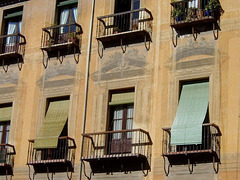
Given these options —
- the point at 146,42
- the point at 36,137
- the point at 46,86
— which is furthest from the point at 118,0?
the point at 36,137

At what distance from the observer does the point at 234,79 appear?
23359 mm

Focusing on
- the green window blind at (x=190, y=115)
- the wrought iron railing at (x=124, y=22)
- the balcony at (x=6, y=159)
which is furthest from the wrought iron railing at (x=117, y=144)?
the wrought iron railing at (x=124, y=22)

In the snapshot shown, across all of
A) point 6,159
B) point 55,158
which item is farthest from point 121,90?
point 6,159

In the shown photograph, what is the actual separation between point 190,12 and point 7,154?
31.5ft

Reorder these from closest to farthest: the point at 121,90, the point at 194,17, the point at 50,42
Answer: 1. the point at 194,17
2. the point at 121,90
3. the point at 50,42

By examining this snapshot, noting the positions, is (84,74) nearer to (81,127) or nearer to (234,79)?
(81,127)

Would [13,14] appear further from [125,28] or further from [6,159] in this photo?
[6,159]

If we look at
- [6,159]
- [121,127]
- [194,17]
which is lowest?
[6,159]

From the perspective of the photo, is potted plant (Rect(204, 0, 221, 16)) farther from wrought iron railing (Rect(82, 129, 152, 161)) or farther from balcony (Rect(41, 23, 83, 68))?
balcony (Rect(41, 23, 83, 68))

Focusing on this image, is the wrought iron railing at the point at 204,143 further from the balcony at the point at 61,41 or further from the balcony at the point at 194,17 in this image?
the balcony at the point at 61,41

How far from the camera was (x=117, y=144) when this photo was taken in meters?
25.4

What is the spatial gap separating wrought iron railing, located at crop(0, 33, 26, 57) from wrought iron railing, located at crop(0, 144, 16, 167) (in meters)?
4.17

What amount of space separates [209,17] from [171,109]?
11.8 feet

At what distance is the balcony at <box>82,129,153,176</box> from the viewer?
2421 centimetres
